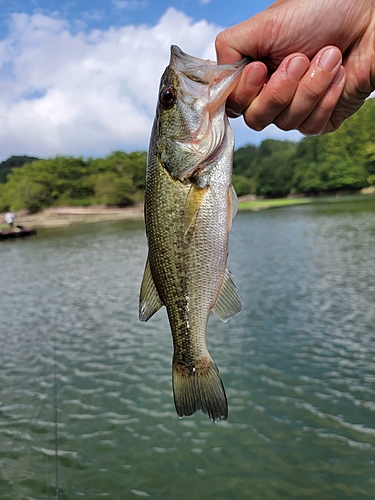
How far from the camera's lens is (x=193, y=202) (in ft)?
7.96

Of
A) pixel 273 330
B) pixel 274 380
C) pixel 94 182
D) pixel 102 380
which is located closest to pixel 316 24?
pixel 274 380

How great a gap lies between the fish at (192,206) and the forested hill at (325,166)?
85774 mm

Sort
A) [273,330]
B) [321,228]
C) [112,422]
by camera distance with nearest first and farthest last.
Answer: [112,422], [273,330], [321,228]

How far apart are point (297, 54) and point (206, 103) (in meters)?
0.70

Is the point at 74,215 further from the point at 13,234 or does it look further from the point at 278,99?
the point at 278,99

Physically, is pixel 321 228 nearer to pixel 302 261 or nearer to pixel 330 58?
pixel 302 261

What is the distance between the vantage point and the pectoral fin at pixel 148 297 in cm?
263

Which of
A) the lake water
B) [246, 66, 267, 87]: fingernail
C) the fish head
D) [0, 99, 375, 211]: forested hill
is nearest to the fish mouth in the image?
the fish head

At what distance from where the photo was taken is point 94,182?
89.9 meters

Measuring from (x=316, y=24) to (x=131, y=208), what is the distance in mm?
80858

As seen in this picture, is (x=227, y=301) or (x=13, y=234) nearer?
(x=227, y=301)

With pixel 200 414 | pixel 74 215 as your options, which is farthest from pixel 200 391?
pixel 74 215

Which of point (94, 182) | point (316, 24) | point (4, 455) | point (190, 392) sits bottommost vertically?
point (4, 455)

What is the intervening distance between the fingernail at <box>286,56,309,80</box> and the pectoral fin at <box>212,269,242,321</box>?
1.23 m
